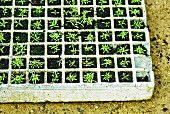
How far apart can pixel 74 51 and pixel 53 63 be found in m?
0.20

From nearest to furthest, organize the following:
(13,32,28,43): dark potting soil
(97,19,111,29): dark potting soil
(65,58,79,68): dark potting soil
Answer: (65,58,79,68): dark potting soil < (13,32,28,43): dark potting soil < (97,19,111,29): dark potting soil

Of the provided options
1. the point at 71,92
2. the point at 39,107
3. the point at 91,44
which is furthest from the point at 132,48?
the point at 39,107

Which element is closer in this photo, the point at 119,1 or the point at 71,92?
the point at 71,92

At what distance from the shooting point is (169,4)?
4652mm

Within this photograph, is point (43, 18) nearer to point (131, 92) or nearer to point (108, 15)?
point (108, 15)

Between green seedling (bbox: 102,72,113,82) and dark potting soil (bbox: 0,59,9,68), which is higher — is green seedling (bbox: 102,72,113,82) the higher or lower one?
the lower one

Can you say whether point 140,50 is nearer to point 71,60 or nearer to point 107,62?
point 107,62

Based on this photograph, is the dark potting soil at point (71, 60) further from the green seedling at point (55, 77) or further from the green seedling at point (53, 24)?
the green seedling at point (53, 24)

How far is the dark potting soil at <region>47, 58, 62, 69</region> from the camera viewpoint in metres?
4.09

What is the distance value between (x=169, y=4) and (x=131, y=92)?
3.49 feet

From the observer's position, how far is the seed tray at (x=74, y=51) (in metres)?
4.00

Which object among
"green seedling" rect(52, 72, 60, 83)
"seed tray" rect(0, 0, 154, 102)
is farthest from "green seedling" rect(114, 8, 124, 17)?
"green seedling" rect(52, 72, 60, 83)

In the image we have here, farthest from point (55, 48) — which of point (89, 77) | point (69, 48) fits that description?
point (89, 77)

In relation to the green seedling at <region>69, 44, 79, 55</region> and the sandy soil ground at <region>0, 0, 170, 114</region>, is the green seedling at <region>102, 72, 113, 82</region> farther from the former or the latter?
the green seedling at <region>69, 44, 79, 55</region>
